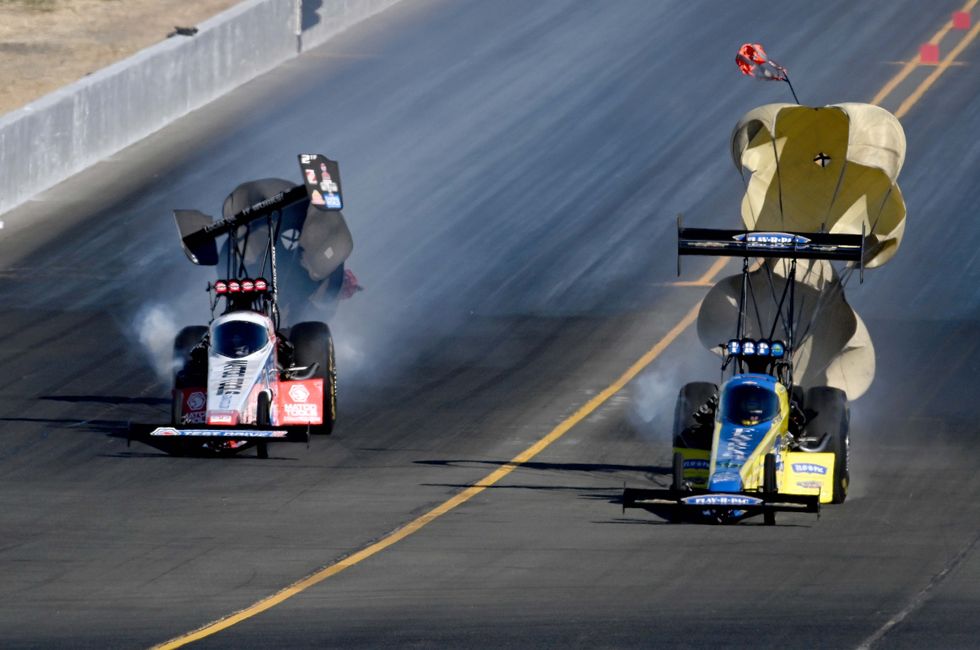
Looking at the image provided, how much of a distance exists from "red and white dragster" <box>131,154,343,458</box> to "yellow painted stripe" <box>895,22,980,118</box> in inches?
798

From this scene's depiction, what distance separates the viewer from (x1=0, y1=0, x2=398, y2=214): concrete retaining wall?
138 feet

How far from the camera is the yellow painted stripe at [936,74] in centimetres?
4594

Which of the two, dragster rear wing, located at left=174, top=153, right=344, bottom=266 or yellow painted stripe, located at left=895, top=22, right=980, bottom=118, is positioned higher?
yellow painted stripe, located at left=895, top=22, right=980, bottom=118

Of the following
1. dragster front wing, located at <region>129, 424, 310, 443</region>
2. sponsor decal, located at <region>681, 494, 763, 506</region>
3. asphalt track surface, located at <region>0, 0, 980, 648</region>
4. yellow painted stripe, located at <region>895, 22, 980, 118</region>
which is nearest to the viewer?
asphalt track surface, located at <region>0, 0, 980, 648</region>

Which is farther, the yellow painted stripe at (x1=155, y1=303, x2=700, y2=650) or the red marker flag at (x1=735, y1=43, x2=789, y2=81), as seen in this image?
the red marker flag at (x1=735, y1=43, x2=789, y2=81)

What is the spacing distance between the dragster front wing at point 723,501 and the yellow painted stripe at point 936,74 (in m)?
24.1

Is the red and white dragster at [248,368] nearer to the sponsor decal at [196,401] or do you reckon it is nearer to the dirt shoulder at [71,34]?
the sponsor decal at [196,401]

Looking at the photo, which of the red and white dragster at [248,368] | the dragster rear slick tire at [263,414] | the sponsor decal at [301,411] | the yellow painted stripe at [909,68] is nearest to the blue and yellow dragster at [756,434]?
the red and white dragster at [248,368]

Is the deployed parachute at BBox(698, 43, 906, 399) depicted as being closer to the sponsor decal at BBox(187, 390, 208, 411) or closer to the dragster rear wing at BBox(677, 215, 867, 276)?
the dragster rear wing at BBox(677, 215, 867, 276)

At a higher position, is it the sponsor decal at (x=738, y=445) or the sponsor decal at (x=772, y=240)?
the sponsor decal at (x=772, y=240)

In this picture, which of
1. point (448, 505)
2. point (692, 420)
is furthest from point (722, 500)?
point (448, 505)

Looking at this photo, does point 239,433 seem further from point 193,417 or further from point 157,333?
point 157,333

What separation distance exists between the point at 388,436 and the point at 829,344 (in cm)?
638

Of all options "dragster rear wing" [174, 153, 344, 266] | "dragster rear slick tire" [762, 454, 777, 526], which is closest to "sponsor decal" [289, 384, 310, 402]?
"dragster rear wing" [174, 153, 344, 266]
